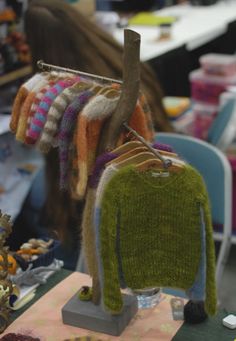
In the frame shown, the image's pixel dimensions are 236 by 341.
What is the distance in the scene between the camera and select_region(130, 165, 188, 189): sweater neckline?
3.26 ft

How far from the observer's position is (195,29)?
3.31m

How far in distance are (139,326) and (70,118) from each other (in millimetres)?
434

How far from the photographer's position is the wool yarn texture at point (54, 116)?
1.08 meters

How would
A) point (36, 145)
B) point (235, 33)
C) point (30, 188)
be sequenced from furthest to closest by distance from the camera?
point (235, 33) < point (30, 188) < point (36, 145)

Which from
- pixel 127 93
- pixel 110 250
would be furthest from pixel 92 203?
pixel 127 93

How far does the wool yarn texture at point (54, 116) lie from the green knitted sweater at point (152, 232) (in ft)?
0.57

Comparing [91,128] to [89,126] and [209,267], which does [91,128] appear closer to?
[89,126]

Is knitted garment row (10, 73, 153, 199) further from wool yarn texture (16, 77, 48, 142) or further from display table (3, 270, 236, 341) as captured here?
display table (3, 270, 236, 341)

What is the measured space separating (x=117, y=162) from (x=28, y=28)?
1113mm

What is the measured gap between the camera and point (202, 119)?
2.74 meters

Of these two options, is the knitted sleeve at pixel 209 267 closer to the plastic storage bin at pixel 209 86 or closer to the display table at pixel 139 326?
the display table at pixel 139 326

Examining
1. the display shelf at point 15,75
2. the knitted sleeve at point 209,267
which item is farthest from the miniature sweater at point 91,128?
the display shelf at point 15,75

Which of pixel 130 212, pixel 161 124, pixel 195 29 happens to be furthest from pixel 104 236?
pixel 195 29

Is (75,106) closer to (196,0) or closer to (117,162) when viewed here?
(117,162)
